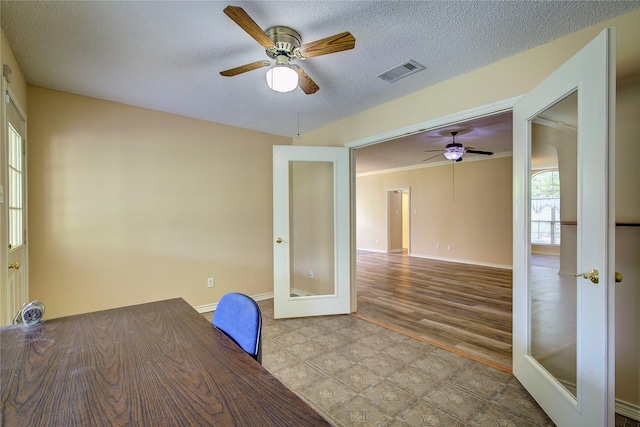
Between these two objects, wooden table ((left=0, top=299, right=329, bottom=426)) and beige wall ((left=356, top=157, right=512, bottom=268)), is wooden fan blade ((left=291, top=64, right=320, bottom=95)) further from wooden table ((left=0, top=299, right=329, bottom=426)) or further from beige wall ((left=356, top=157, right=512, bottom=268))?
beige wall ((left=356, top=157, right=512, bottom=268))

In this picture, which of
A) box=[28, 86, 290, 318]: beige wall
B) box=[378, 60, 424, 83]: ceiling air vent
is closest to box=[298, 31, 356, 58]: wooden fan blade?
box=[378, 60, 424, 83]: ceiling air vent

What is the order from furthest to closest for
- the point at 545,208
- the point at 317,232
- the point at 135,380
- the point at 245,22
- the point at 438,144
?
the point at 438,144
the point at 317,232
the point at 545,208
the point at 245,22
the point at 135,380

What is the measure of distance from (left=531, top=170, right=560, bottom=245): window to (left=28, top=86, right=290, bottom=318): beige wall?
10.2ft

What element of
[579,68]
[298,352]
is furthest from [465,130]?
[298,352]

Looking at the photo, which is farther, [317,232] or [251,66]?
[317,232]

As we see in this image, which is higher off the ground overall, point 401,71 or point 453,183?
point 401,71

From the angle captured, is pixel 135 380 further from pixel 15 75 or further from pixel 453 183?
pixel 453 183

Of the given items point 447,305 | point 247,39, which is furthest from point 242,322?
point 447,305

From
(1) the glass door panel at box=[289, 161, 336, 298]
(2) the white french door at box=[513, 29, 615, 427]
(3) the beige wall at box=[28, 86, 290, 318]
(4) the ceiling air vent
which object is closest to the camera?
(2) the white french door at box=[513, 29, 615, 427]

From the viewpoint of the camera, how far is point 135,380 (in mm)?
902

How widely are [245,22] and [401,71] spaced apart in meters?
1.41

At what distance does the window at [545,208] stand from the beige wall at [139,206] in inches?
122

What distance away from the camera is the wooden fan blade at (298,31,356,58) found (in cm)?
157

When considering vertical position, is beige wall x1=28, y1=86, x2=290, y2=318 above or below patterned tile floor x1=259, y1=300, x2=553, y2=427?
above
